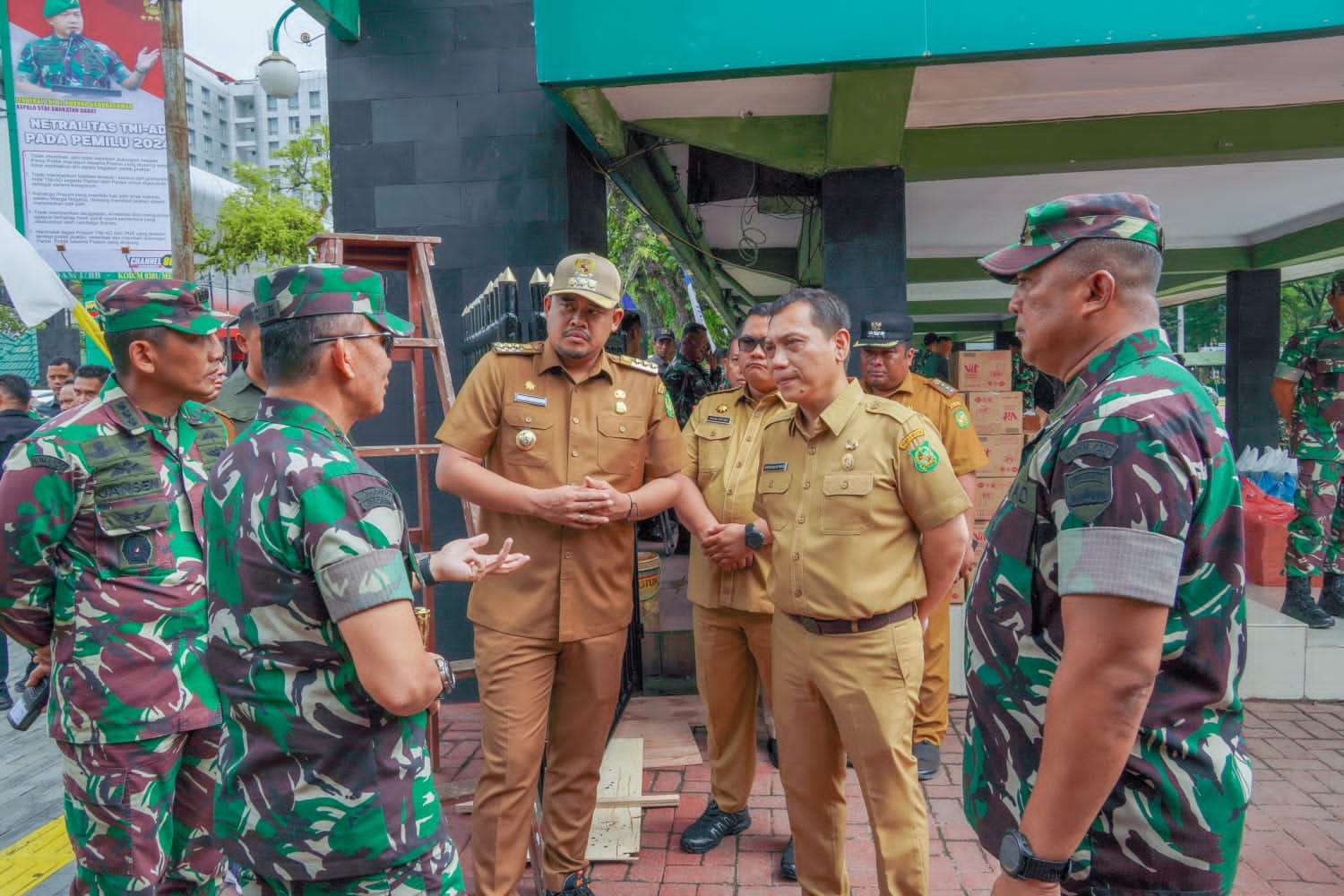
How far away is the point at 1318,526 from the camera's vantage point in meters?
4.79

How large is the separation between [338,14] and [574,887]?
4206mm

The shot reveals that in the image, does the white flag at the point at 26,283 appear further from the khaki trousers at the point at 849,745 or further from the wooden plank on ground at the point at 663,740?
the khaki trousers at the point at 849,745

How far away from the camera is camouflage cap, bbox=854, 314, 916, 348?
12.0 feet

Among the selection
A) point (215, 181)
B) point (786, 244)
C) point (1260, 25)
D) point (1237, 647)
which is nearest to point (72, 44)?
point (786, 244)

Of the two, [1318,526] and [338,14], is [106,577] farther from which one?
[1318,526]

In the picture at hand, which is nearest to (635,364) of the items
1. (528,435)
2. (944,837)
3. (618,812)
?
(528,435)

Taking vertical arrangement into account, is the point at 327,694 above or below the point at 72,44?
below

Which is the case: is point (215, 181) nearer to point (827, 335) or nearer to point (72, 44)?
point (72, 44)

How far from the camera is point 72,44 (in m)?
6.14

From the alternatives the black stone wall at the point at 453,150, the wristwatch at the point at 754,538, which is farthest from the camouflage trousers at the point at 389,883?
the black stone wall at the point at 453,150

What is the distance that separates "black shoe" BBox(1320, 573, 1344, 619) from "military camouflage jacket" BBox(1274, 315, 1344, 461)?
689 millimetres

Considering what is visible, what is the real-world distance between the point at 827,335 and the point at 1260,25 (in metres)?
2.21

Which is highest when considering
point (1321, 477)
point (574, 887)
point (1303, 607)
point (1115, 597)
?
point (1115, 597)

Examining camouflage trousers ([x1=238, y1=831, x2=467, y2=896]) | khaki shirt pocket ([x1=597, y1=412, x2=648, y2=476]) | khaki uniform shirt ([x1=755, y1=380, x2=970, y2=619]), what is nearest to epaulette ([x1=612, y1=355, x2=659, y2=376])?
khaki shirt pocket ([x1=597, y1=412, x2=648, y2=476])
